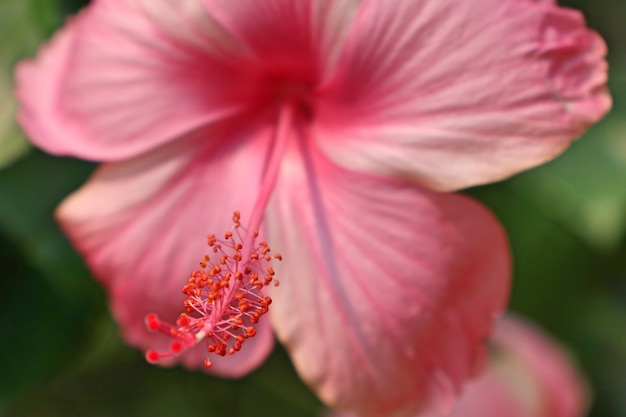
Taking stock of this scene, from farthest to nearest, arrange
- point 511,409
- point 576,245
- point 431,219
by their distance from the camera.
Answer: point 576,245, point 511,409, point 431,219

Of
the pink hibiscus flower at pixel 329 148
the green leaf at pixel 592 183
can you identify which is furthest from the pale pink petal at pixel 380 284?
the green leaf at pixel 592 183

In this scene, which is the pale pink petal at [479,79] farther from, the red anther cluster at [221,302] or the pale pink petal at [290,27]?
the red anther cluster at [221,302]

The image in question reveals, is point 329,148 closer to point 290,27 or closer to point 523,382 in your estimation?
point 290,27

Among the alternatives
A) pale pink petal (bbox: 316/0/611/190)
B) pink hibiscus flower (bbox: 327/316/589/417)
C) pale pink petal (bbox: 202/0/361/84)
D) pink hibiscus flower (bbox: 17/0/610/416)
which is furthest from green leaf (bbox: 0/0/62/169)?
pink hibiscus flower (bbox: 327/316/589/417)

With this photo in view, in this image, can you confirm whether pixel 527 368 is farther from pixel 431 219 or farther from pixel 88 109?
pixel 88 109

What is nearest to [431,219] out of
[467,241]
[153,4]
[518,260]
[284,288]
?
[467,241]

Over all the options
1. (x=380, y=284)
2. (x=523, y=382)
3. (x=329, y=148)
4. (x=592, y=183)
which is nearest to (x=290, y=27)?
(x=329, y=148)
